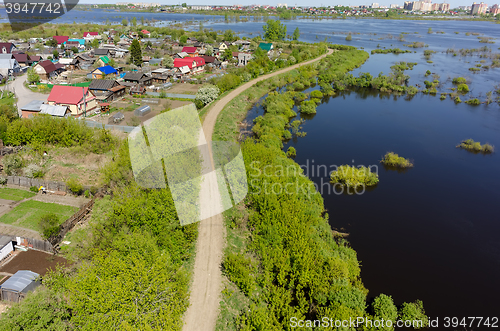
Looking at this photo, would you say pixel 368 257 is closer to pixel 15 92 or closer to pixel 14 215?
pixel 14 215

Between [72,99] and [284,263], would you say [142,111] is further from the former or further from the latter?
[284,263]

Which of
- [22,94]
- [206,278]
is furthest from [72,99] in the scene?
[206,278]

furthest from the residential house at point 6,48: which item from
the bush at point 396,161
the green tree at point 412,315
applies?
the green tree at point 412,315

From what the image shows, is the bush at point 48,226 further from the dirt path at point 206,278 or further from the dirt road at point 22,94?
the dirt road at point 22,94

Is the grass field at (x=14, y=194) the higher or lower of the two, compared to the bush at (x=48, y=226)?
lower

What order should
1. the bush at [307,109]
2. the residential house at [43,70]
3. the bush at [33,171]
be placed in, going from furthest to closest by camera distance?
the residential house at [43,70], the bush at [307,109], the bush at [33,171]

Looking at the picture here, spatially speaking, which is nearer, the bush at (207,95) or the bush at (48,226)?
the bush at (48,226)
